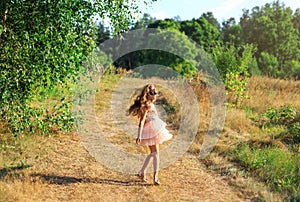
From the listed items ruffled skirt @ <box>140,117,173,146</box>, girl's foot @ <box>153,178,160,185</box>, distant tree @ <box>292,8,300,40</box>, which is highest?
distant tree @ <box>292,8,300,40</box>

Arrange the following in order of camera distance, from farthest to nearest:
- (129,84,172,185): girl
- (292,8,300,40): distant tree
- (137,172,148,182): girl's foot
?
1. (292,8,300,40): distant tree
2. (137,172,148,182): girl's foot
3. (129,84,172,185): girl

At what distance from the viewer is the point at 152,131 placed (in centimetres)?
541

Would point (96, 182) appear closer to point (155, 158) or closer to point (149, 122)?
point (155, 158)

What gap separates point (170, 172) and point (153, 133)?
121 cm

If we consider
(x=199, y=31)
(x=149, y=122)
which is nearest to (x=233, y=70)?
(x=149, y=122)

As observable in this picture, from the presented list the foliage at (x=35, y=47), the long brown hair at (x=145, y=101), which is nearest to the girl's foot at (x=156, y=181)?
the long brown hair at (x=145, y=101)

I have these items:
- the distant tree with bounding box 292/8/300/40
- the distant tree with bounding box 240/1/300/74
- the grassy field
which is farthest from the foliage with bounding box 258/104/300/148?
the distant tree with bounding box 292/8/300/40

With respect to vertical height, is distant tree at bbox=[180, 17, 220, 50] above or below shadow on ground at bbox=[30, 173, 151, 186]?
above

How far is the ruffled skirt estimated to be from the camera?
539 centimetres

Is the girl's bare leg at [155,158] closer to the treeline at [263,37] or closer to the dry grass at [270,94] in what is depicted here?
the dry grass at [270,94]

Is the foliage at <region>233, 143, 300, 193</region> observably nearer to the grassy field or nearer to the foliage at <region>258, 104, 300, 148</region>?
the grassy field

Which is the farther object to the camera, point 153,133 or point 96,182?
point 96,182

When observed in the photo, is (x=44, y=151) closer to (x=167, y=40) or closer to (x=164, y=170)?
(x=164, y=170)

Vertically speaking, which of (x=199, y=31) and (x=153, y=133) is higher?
(x=199, y=31)
